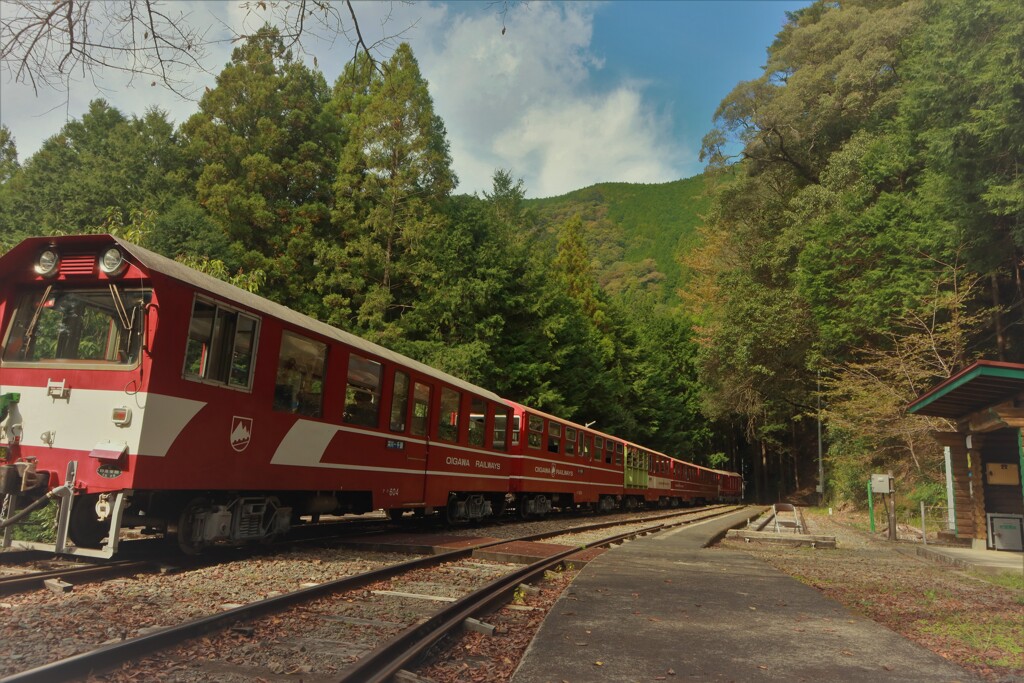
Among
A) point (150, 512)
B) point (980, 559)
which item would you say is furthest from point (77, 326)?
point (980, 559)

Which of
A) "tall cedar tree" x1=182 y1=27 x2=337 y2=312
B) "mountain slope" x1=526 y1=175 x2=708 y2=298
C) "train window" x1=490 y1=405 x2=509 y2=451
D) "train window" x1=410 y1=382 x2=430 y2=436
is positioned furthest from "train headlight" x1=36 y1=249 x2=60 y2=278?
"mountain slope" x1=526 y1=175 x2=708 y2=298

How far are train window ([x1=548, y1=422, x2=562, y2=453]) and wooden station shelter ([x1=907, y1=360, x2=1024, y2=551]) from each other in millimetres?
8674

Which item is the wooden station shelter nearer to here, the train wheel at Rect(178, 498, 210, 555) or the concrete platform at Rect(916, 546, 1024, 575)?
the concrete platform at Rect(916, 546, 1024, 575)

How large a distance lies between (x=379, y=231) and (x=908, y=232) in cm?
2079

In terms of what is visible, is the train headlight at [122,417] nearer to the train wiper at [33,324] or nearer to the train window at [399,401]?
the train wiper at [33,324]

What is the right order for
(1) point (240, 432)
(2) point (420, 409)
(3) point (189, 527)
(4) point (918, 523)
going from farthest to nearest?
A: (4) point (918, 523) < (2) point (420, 409) < (1) point (240, 432) < (3) point (189, 527)

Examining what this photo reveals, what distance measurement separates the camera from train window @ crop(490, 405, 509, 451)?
1603 centimetres

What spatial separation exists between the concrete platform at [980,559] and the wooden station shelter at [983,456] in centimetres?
51

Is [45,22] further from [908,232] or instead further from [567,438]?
[908,232]

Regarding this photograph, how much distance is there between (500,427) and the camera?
16.4 meters

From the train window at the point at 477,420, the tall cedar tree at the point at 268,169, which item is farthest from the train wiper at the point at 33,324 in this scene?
the tall cedar tree at the point at 268,169

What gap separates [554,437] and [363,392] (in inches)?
387

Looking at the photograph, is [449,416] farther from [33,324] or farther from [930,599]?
[930,599]

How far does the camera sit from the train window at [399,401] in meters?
11.0
